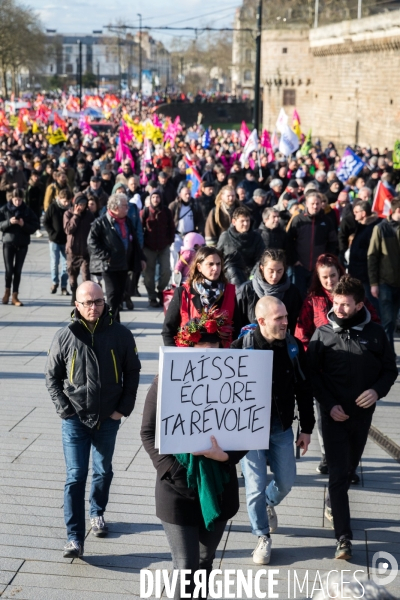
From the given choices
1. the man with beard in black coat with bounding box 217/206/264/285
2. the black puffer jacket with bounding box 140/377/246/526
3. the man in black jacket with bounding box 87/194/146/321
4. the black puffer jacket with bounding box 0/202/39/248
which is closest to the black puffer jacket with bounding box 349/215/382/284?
the man with beard in black coat with bounding box 217/206/264/285

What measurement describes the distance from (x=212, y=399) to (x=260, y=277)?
2488mm

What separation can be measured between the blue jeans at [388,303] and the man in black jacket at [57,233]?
5.56 meters

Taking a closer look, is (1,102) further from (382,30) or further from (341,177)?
(341,177)

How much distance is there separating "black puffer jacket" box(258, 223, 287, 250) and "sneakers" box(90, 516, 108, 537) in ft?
16.1

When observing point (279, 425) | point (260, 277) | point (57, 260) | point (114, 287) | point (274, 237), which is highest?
point (260, 277)

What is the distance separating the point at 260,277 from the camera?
21.9ft

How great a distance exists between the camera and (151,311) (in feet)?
41.9

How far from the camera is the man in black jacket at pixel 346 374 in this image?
17.8ft

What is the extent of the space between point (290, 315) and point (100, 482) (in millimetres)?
2194

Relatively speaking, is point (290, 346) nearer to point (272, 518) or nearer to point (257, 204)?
point (272, 518)

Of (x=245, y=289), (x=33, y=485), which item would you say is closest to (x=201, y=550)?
(x=33, y=485)

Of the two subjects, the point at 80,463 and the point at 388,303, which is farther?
the point at 388,303

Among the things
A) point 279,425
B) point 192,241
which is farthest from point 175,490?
point 192,241

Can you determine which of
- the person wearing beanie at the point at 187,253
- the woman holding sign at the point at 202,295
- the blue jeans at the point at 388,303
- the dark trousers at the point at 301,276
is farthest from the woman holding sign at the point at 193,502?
the dark trousers at the point at 301,276
